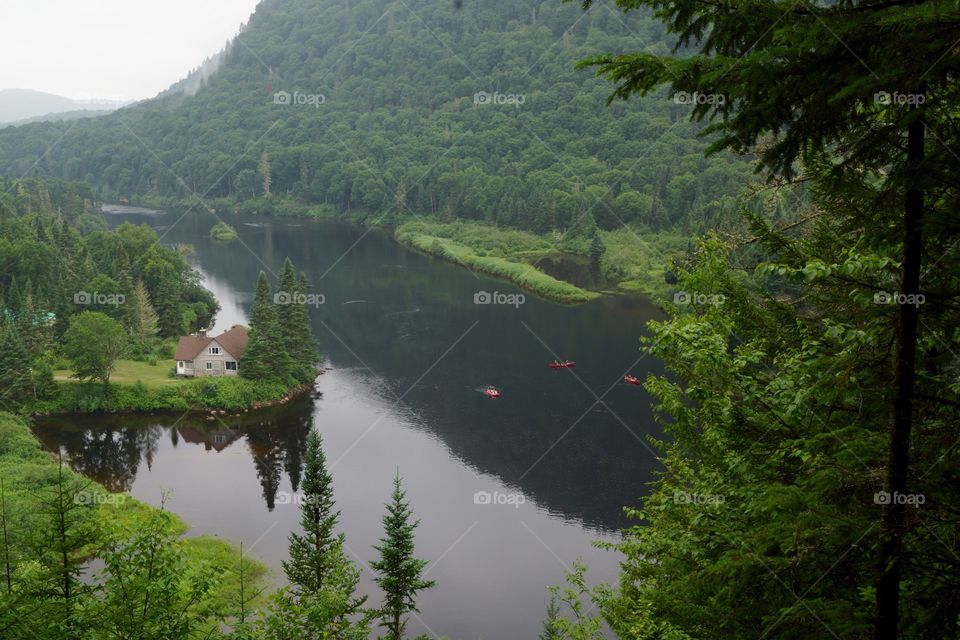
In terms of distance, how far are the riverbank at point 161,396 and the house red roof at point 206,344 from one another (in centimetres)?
181

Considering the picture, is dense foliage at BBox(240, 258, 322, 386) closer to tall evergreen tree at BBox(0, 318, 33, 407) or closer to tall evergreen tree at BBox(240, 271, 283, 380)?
tall evergreen tree at BBox(240, 271, 283, 380)

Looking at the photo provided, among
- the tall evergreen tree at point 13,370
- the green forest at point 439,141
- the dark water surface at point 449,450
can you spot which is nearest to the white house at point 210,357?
the dark water surface at point 449,450

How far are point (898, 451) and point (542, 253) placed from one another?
3421 inches

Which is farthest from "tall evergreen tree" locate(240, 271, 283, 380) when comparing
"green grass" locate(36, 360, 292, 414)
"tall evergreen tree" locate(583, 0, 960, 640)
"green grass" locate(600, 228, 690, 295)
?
"tall evergreen tree" locate(583, 0, 960, 640)

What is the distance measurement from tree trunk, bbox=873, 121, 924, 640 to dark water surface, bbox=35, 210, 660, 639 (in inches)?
899

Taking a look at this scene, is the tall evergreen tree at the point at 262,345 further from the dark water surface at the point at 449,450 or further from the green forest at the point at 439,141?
the green forest at the point at 439,141

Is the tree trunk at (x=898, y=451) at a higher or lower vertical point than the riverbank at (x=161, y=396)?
higher

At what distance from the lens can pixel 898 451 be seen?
5457 mm

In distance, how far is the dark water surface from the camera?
1206 inches

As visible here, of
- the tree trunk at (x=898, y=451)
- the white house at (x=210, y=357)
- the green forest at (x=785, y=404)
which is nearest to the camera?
the green forest at (x=785, y=404)

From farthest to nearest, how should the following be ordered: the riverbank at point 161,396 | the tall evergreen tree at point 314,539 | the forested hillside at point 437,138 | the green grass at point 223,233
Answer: the forested hillside at point 437,138, the green grass at point 223,233, the riverbank at point 161,396, the tall evergreen tree at point 314,539

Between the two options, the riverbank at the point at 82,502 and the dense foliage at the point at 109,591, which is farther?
the riverbank at the point at 82,502

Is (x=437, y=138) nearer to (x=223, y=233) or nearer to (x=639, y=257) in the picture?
(x=223, y=233)

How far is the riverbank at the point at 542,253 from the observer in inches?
3007
